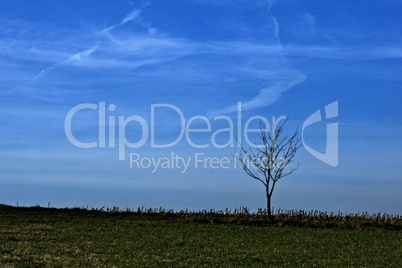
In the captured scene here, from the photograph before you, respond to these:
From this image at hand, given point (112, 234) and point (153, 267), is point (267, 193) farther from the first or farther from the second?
point (153, 267)

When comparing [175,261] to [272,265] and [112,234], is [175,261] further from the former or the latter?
[112,234]

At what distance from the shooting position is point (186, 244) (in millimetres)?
28453

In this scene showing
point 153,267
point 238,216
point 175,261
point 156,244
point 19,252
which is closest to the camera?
point 153,267

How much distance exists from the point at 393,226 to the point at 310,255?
2140cm

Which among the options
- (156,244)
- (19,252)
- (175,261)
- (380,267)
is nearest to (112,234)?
(156,244)

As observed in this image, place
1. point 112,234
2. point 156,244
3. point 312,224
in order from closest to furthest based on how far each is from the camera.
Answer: point 156,244
point 112,234
point 312,224

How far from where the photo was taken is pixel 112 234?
3316cm

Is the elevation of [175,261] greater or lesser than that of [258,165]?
lesser

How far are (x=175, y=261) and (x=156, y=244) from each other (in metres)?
5.65

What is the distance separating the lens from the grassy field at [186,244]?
2317 centimetres

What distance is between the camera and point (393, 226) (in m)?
44.3

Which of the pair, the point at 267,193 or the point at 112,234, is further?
the point at 267,193

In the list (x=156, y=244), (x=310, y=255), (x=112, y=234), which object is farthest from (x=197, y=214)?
(x=310, y=255)

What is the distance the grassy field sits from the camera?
23.2m
